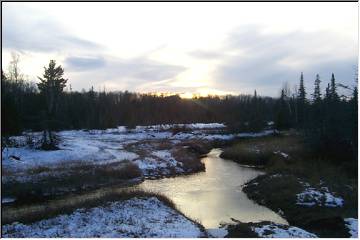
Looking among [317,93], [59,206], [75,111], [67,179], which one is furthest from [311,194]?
[75,111]

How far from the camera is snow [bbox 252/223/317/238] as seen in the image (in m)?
17.5

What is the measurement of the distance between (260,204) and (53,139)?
90.7ft

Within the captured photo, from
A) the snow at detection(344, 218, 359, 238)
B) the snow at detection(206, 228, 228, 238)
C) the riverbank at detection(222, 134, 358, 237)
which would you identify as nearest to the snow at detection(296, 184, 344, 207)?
the riverbank at detection(222, 134, 358, 237)

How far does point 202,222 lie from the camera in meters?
20.8

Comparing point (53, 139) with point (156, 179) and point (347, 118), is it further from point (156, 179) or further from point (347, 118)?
point (347, 118)

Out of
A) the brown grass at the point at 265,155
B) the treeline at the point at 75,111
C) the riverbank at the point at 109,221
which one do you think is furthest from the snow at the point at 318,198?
the treeline at the point at 75,111

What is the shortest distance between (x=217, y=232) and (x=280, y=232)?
108 inches

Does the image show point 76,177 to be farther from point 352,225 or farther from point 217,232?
point 352,225

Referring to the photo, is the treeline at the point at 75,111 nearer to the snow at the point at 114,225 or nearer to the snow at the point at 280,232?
the snow at the point at 114,225

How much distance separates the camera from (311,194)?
83.4ft

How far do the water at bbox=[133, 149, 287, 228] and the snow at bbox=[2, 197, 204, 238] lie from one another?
2132 mm

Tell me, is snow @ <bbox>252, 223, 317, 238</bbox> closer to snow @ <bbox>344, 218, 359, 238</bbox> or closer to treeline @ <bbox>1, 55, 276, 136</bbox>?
snow @ <bbox>344, 218, 359, 238</bbox>

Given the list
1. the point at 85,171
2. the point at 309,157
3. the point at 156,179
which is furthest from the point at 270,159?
the point at 85,171

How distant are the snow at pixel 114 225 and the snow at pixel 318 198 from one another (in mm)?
8340
